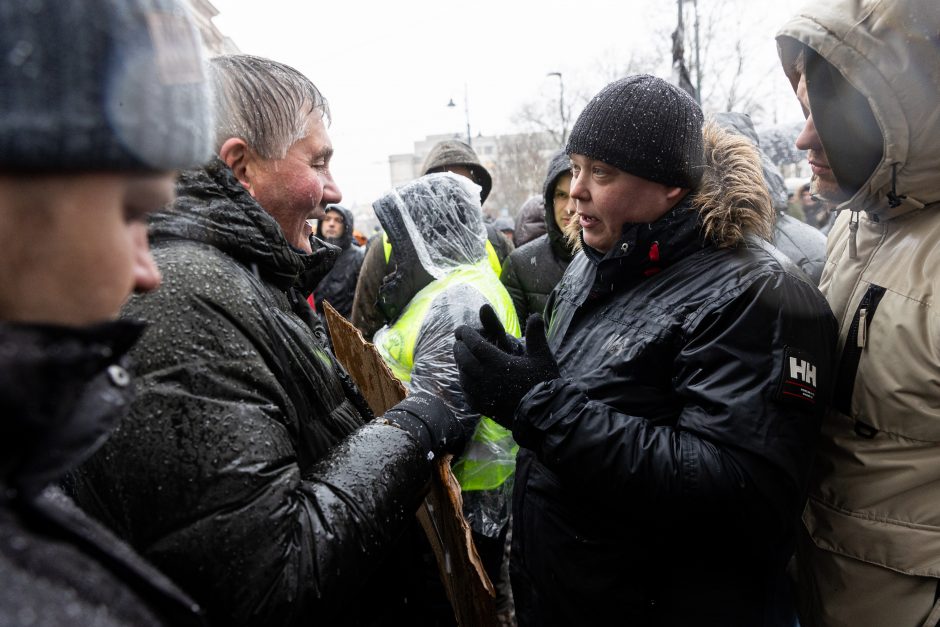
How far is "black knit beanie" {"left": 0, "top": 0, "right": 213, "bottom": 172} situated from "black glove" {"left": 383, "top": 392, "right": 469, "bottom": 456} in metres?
0.92

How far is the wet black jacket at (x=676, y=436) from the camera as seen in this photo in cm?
147

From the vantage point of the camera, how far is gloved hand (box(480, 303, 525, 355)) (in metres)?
2.01

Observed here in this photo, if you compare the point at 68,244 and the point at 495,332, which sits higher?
the point at 68,244

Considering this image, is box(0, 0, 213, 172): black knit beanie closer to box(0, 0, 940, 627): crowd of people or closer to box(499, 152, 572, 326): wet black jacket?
box(0, 0, 940, 627): crowd of people

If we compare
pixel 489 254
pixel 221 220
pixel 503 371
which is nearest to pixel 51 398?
pixel 221 220

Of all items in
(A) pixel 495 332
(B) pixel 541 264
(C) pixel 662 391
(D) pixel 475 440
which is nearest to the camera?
(C) pixel 662 391

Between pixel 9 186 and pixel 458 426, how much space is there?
4.22 feet

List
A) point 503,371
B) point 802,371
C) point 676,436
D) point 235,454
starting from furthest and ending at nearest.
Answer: point 503,371, point 676,436, point 802,371, point 235,454

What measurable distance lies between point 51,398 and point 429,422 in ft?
3.40

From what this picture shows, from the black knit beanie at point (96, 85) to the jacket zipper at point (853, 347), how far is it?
5.77 feet

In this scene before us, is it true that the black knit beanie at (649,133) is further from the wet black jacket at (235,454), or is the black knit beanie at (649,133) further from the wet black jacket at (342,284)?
the wet black jacket at (342,284)

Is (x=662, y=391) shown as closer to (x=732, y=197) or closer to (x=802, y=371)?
(x=802, y=371)

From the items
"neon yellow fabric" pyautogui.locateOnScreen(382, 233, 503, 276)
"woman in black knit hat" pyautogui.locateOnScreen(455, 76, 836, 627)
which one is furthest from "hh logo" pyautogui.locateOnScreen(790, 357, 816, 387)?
"neon yellow fabric" pyautogui.locateOnScreen(382, 233, 503, 276)

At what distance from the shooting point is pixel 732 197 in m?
1.75
